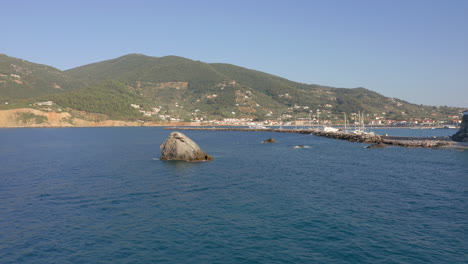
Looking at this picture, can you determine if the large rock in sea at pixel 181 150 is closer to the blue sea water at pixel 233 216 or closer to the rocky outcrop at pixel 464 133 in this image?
the blue sea water at pixel 233 216

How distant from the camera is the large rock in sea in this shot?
52781 millimetres

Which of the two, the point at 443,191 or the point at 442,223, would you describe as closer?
the point at 442,223

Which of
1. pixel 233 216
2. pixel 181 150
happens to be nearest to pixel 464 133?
pixel 181 150

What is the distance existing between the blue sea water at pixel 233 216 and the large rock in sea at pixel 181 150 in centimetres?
1012

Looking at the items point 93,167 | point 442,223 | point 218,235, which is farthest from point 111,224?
point 93,167

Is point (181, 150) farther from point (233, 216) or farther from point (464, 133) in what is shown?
point (464, 133)

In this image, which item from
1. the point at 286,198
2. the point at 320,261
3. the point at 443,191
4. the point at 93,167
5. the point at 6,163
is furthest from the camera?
the point at 6,163

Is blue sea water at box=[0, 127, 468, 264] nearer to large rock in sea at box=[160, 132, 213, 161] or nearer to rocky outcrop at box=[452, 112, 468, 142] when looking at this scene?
large rock in sea at box=[160, 132, 213, 161]

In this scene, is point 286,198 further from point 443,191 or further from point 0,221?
point 0,221

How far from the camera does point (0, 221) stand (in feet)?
72.0

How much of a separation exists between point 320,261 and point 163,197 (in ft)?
55.1

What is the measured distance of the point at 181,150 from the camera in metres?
53.0

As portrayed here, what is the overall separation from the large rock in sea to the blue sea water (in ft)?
33.2

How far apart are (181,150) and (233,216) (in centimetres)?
3114
